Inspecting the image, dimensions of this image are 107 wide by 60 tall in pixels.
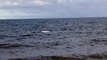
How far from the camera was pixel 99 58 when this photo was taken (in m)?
19.7

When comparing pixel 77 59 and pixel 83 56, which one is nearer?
pixel 77 59

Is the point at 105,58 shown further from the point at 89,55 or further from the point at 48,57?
the point at 48,57

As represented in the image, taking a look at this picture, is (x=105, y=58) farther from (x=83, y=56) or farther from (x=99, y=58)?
(x=83, y=56)

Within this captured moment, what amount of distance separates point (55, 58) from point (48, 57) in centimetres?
75

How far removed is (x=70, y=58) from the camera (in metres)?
19.7

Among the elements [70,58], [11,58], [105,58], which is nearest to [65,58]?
[70,58]

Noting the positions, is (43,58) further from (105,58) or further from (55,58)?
(105,58)

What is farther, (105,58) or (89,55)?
(89,55)

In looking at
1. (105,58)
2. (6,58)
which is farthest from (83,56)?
(6,58)

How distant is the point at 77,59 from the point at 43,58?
2.75 meters

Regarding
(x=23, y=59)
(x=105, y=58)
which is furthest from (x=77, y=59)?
(x=23, y=59)

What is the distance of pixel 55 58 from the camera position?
66.0 feet

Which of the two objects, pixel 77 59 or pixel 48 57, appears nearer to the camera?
pixel 77 59

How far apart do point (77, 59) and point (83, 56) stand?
1.44 metres
